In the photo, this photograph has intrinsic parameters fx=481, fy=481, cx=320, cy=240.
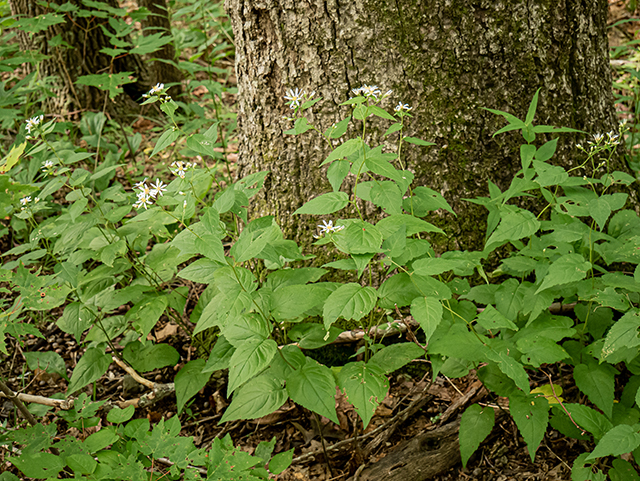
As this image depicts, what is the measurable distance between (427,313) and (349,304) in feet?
0.78

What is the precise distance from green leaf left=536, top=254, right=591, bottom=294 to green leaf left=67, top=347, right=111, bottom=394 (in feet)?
6.04

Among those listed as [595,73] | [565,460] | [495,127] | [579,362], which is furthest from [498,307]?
[595,73]

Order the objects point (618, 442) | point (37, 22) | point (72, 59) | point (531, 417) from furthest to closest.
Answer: point (72, 59) → point (37, 22) → point (531, 417) → point (618, 442)

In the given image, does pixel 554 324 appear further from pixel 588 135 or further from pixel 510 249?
pixel 588 135

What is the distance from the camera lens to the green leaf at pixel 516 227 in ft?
5.69

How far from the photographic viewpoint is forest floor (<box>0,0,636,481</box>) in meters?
1.89

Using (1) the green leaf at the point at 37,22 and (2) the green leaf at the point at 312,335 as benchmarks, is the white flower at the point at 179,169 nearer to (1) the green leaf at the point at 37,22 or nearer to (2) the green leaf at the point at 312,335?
(2) the green leaf at the point at 312,335

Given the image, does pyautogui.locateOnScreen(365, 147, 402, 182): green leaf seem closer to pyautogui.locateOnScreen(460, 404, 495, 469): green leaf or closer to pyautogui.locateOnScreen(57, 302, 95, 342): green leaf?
pyautogui.locateOnScreen(460, 404, 495, 469): green leaf

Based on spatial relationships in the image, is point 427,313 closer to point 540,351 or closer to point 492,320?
point 492,320

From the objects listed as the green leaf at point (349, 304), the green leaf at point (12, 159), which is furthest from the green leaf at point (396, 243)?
the green leaf at point (12, 159)

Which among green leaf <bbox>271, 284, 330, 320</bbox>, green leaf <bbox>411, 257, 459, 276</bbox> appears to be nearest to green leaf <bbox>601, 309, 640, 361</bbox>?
green leaf <bbox>411, 257, 459, 276</bbox>

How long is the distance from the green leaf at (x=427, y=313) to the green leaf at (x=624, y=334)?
58 centimetres

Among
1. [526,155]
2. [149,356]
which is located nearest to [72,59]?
[149,356]

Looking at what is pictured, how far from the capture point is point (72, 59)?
4.25 metres
